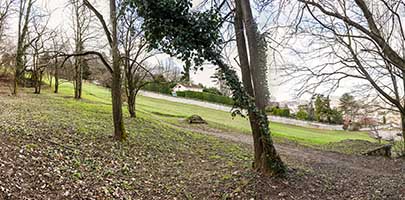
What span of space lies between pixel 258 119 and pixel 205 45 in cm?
195

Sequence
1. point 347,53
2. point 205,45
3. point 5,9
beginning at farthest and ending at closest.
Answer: point 5,9 < point 347,53 < point 205,45

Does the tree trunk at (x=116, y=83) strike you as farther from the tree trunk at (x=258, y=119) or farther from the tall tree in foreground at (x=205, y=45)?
the tree trunk at (x=258, y=119)

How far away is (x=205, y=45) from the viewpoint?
756 centimetres

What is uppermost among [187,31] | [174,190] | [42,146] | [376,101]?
[187,31]

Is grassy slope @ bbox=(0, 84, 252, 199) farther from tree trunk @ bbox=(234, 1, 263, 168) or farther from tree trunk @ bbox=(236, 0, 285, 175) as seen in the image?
tree trunk @ bbox=(234, 1, 263, 168)

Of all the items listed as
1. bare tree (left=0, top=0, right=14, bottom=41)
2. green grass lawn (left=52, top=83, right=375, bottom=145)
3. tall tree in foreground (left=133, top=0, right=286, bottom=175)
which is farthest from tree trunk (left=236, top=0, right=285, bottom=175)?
bare tree (left=0, top=0, right=14, bottom=41)

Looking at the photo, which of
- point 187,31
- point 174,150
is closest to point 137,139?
point 174,150

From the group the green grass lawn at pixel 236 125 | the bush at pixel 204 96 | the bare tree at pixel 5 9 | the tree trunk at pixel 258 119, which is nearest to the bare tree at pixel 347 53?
the tree trunk at pixel 258 119

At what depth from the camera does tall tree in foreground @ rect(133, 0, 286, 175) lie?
7.38 meters

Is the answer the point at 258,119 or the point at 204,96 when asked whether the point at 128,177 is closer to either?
the point at 258,119

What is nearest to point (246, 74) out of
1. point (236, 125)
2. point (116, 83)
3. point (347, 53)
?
point (116, 83)

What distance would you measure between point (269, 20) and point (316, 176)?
12.3 ft

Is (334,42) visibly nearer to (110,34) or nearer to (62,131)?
(110,34)

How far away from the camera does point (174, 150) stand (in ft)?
36.1
